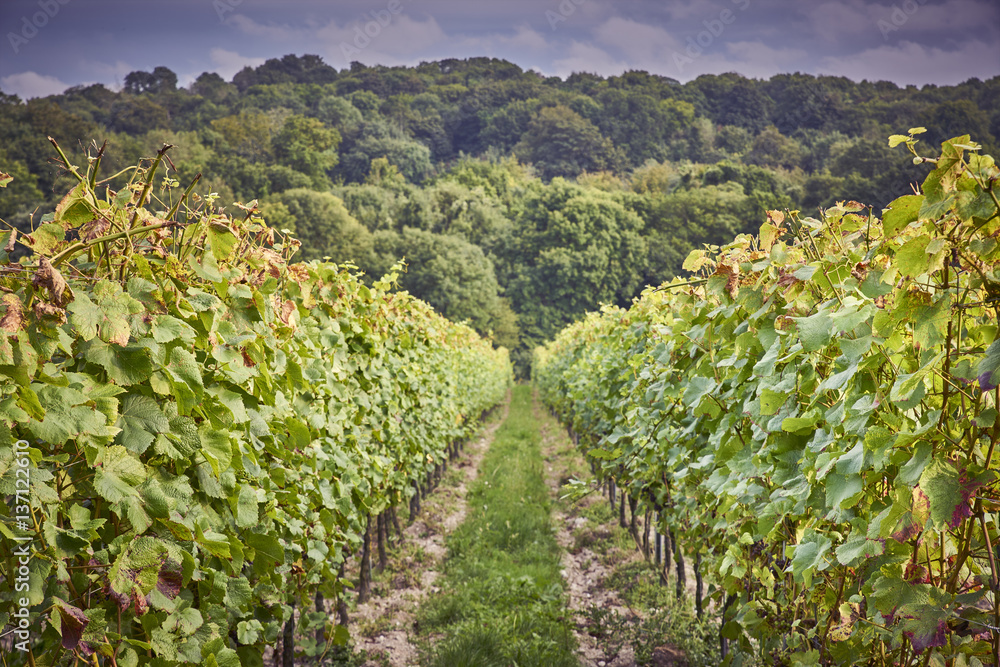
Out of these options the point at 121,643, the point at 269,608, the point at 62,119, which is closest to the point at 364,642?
the point at 269,608

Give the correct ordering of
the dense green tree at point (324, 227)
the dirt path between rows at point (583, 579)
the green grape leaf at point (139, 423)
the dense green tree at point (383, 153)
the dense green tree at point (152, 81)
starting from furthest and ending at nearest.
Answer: the dense green tree at point (383, 153) < the dense green tree at point (152, 81) < the dense green tree at point (324, 227) < the dirt path between rows at point (583, 579) < the green grape leaf at point (139, 423)

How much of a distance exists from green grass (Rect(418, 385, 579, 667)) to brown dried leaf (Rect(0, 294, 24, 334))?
365 centimetres

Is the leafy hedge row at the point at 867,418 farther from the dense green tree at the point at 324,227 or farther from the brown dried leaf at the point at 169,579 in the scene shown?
the dense green tree at the point at 324,227

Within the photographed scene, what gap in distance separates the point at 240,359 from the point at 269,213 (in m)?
36.9

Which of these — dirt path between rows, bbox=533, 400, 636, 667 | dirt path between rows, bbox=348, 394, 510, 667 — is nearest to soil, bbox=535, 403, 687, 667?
dirt path between rows, bbox=533, 400, 636, 667

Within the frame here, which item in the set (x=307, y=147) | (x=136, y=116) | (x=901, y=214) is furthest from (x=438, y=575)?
(x=307, y=147)

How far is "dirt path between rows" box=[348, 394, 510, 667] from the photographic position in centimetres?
451

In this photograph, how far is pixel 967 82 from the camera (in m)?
51.1

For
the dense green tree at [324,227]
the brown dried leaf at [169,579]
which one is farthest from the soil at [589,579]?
the dense green tree at [324,227]

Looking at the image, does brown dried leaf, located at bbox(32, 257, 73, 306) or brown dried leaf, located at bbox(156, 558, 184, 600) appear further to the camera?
brown dried leaf, located at bbox(156, 558, 184, 600)

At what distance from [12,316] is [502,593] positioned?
488cm

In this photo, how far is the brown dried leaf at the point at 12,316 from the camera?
112 centimetres

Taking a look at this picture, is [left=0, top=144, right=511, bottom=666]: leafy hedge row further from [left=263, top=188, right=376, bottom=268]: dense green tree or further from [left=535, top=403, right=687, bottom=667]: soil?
[left=263, top=188, right=376, bottom=268]: dense green tree

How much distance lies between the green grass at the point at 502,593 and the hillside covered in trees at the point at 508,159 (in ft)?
64.7
